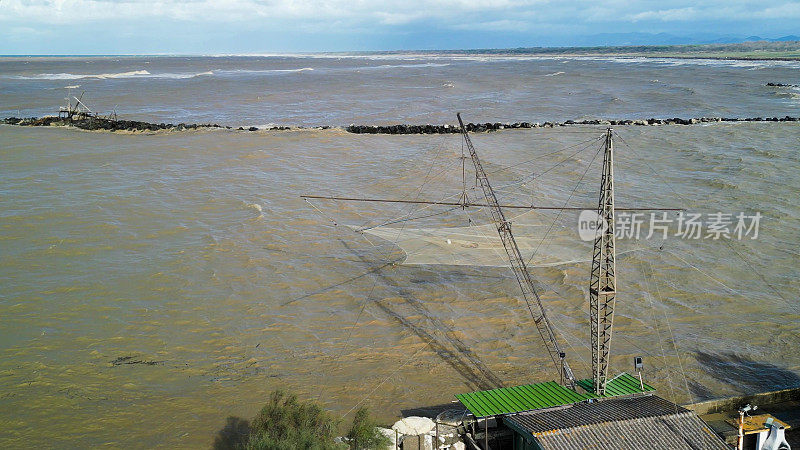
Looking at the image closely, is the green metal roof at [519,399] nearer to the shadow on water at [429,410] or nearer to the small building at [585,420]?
the small building at [585,420]

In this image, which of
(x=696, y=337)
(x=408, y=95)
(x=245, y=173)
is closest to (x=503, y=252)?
(x=696, y=337)

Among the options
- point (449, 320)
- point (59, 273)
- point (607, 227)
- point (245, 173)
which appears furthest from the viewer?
point (245, 173)

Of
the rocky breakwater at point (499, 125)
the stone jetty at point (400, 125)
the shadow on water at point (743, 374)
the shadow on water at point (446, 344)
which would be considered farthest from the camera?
the stone jetty at point (400, 125)

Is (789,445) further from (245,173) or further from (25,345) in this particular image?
(245,173)

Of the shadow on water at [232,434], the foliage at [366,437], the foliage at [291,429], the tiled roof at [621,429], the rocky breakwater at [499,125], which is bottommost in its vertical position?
the shadow on water at [232,434]

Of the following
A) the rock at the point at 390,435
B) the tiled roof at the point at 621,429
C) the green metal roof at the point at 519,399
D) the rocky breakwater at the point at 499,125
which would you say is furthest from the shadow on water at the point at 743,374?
the rocky breakwater at the point at 499,125

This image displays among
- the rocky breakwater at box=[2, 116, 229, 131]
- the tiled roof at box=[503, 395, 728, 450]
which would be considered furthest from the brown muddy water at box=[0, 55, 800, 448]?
the rocky breakwater at box=[2, 116, 229, 131]

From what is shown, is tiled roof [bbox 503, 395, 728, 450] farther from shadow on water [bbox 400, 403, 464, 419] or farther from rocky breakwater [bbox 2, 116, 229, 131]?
rocky breakwater [bbox 2, 116, 229, 131]

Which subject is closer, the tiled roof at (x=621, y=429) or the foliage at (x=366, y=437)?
the tiled roof at (x=621, y=429)
